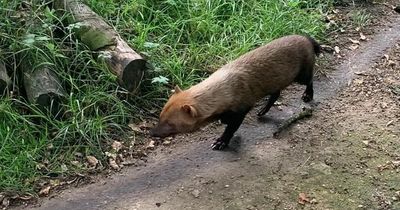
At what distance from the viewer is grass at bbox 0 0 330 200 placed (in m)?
5.24

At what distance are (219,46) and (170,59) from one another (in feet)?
2.15

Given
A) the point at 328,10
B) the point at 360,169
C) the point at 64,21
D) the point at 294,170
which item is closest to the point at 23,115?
the point at 64,21

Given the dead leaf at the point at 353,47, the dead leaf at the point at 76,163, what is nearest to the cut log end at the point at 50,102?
the dead leaf at the point at 76,163

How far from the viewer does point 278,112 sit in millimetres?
6051

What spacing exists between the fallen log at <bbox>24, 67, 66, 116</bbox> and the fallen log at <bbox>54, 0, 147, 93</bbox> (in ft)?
1.88

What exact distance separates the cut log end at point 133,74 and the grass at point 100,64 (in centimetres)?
10

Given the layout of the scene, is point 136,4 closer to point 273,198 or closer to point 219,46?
point 219,46

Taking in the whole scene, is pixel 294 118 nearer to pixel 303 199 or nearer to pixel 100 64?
pixel 303 199

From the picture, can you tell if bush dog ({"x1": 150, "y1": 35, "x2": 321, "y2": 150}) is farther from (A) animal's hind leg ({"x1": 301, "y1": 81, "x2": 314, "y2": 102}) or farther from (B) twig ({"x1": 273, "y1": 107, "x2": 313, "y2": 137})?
(B) twig ({"x1": 273, "y1": 107, "x2": 313, "y2": 137})

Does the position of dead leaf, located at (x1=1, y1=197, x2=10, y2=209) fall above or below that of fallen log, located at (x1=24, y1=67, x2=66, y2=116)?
below

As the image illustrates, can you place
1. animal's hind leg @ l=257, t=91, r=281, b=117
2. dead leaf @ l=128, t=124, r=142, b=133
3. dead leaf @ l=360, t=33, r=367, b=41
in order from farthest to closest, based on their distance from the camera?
dead leaf @ l=360, t=33, r=367, b=41 → animal's hind leg @ l=257, t=91, r=281, b=117 → dead leaf @ l=128, t=124, r=142, b=133

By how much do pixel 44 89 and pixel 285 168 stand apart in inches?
93.7

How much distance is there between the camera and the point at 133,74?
5855 mm

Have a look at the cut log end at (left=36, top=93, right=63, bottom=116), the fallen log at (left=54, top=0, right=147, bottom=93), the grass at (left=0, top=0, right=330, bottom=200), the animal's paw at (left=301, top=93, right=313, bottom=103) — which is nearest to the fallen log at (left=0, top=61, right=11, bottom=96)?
the grass at (left=0, top=0, right=330, bottom=200)
